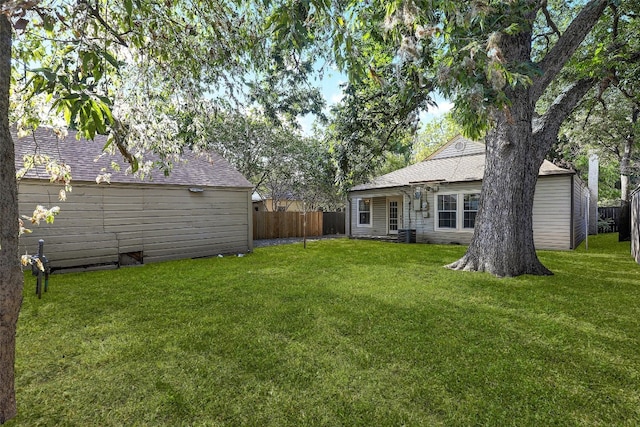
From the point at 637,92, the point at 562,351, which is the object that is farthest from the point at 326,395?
the point at 637,92

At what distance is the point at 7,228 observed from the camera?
5.54ft

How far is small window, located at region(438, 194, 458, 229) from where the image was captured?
474 inches

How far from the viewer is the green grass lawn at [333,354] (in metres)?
2.10

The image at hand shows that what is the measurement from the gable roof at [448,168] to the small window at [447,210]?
0.75 metres

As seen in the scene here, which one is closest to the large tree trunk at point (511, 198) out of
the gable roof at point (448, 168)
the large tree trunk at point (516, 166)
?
the large tree trunk at point (516, 166)

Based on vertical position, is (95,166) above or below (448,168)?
below

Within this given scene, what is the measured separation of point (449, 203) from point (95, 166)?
38.8 feet

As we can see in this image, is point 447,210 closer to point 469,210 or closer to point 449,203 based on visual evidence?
point 449,203

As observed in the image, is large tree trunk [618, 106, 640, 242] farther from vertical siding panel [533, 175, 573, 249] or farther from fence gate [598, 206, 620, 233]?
vertical siding panel [533, 175, 573, 249]

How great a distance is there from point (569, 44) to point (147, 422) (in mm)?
8187

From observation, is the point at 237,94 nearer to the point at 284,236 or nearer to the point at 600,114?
the point at 284,236

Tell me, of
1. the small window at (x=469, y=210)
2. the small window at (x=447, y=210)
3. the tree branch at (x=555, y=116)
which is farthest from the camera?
the small window at (x=447, y=210)

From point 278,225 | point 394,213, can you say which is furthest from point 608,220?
point 278,225

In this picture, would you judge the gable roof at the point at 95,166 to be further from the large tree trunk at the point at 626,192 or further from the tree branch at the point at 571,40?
the large tree trunk at the point at 626,192
